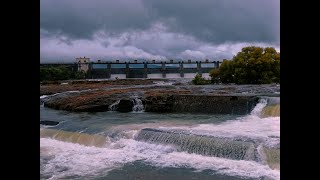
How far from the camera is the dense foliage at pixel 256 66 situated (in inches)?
1143

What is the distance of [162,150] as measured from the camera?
411 inches

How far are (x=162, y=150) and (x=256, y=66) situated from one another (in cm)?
2041

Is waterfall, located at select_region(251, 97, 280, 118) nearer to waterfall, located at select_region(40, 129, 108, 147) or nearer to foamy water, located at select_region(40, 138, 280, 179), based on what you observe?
foamy water, located at select_region(40, 138, 280, 179)

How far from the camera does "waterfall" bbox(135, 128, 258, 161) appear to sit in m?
9.34

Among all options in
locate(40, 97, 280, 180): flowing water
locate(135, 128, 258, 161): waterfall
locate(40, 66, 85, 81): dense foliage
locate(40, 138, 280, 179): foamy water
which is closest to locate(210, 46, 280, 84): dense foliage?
locate(40, 97, 280, 180): flowing water


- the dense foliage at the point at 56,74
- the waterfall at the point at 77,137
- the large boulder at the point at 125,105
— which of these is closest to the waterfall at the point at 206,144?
the waterfall at the point at 77,137

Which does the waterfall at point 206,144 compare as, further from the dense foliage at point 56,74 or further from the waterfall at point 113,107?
the dense foliage at point 56,74

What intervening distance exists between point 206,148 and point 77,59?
2169 inches

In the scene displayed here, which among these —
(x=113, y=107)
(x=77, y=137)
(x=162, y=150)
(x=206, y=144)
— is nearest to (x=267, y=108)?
(x=206, y=144)

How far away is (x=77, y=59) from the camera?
62562mm
